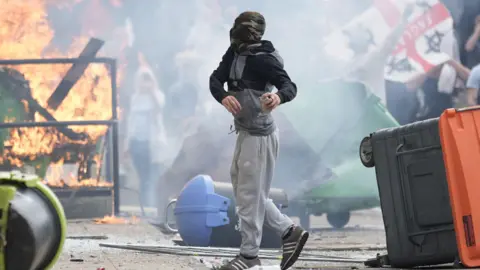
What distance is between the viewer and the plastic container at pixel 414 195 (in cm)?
593

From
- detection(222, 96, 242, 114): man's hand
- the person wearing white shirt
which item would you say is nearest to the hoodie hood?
detection(222, 96, 242, 114): man's hand

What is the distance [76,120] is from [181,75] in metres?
6.24

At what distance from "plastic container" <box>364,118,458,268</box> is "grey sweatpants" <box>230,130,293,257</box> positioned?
3.05 ft

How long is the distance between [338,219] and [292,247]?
344 inches

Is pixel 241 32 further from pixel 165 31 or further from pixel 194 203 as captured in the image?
pixel 165 31

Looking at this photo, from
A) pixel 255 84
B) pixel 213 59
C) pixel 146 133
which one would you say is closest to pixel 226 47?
pixel 213 59

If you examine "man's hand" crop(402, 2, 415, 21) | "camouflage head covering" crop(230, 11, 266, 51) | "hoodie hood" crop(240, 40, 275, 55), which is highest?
"man's hand" crop(402, 2, 415, 21)

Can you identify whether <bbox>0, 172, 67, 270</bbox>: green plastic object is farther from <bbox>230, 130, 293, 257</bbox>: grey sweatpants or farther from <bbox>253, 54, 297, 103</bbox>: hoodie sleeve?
<bbox>253, 54, 297, 103</bbox>: hoodie sleeve

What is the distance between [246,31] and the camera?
5.60 meters

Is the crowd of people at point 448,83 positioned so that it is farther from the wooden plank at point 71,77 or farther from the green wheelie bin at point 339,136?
the wooden plank at point 71,77

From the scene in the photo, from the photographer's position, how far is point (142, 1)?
66.6ft

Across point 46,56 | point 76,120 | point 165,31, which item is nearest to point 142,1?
point 165,31

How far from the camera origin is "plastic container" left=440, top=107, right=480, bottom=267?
5.66 metres

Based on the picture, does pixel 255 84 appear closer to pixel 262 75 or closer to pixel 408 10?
pixel 262 75
